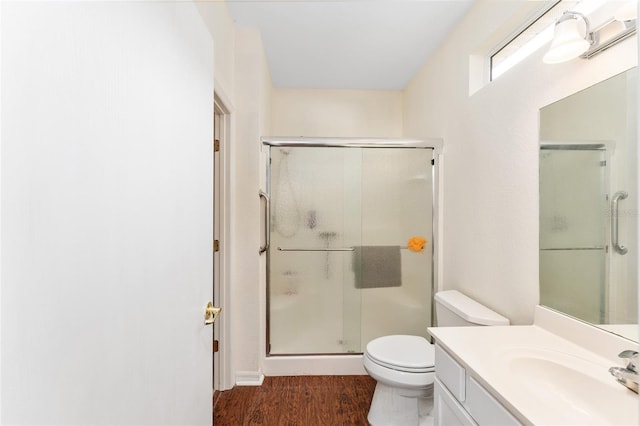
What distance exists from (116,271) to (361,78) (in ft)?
9.42

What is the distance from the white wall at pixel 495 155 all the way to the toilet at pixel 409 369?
6.0 inches

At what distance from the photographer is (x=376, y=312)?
243 centimetres

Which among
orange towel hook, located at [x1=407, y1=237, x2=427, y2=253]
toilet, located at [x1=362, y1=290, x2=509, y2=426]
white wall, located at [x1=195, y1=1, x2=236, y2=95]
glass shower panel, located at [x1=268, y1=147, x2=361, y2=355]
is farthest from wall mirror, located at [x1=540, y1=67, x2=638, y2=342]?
white wall, located at [x1=195, y1=1, x2=236, y2=95]

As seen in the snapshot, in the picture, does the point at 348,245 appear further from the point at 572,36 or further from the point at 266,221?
→ the point at 572,36

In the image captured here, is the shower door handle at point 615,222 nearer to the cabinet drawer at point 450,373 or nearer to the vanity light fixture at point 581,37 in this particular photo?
the vanity light fixture at point 581,37

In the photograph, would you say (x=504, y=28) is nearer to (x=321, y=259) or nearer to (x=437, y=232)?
(x=437, y=232)

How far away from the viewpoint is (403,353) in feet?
5.68

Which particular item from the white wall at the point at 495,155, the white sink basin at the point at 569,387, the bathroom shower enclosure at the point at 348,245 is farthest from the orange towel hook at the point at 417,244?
the white sink basin at the point at 569,387

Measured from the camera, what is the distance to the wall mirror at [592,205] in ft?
3.26

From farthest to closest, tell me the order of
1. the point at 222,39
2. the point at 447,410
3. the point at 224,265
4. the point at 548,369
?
the point at 224,265 → the point at 222,39 → the point at 447,410 → the point at 548,369

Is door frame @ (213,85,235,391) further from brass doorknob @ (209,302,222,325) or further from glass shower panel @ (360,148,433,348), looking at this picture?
brass doorknob @ (209,302,222,325)

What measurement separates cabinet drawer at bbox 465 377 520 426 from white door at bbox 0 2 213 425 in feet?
2.82

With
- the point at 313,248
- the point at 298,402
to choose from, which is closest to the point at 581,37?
the point at 313,248

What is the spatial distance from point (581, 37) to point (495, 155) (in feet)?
2.12
